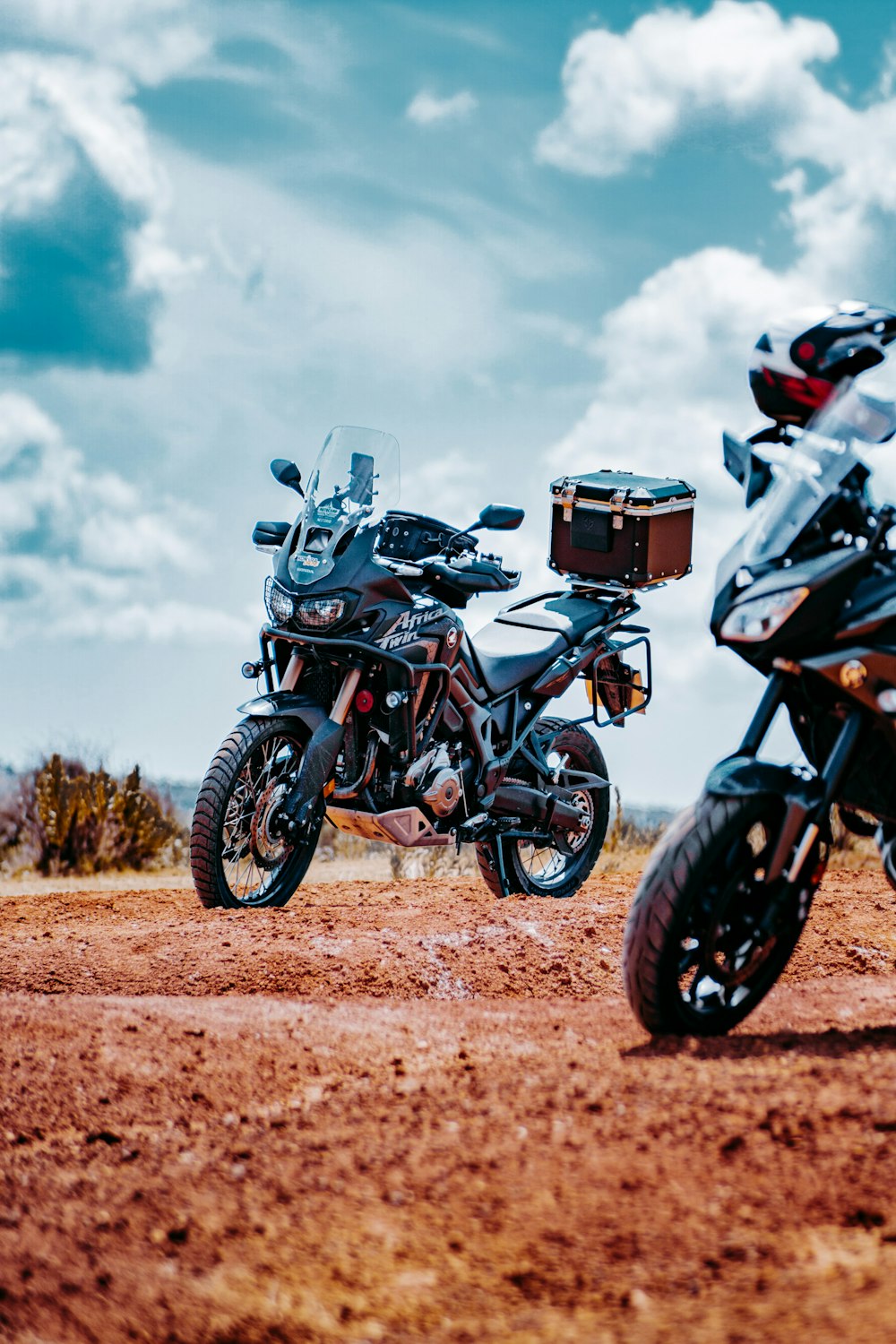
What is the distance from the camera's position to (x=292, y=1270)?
106 inches

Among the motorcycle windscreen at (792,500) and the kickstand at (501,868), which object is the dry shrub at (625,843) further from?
the motorcycle windscreen at (792,500)

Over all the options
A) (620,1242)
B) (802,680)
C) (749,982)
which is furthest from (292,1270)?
(802,680)

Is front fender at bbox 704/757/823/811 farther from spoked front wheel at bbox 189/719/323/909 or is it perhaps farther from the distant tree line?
the distant tree line

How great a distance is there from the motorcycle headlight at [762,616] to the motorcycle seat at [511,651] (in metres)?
A: 3.77

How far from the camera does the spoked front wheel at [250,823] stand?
6.82 m

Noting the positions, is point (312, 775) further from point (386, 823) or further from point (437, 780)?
point (437, 780)

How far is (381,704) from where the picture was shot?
7.41 m

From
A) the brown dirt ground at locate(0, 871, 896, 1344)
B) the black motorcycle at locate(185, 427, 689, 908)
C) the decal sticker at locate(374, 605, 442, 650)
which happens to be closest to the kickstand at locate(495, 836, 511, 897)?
the black motorcycle at locate(185, 427, 689, 908)

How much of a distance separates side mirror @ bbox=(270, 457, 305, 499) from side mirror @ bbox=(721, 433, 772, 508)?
10.9 feet

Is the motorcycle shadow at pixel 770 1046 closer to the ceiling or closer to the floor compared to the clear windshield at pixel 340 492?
closer to the floor

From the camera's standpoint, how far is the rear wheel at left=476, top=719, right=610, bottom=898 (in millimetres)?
8664

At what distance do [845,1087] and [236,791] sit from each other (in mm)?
4010

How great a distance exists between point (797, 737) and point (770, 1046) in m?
0.99

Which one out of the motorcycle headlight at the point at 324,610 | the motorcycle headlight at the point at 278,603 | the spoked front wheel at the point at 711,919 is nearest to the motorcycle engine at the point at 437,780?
the motorcycle headlight at the point at 324,610
